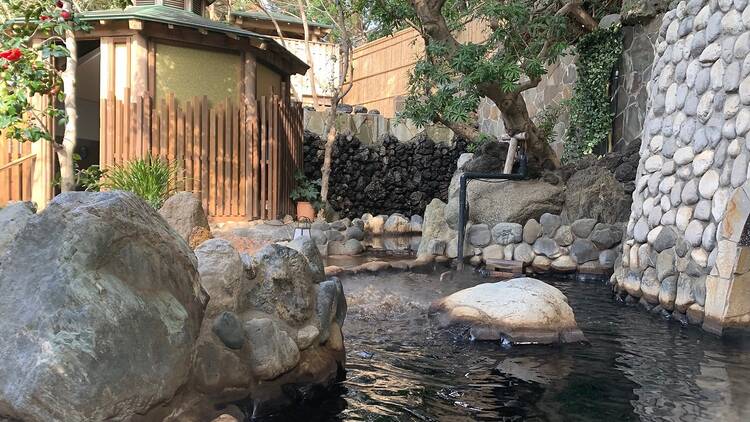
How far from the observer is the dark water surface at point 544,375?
3.26 m

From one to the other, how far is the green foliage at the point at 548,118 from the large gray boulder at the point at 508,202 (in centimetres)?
115

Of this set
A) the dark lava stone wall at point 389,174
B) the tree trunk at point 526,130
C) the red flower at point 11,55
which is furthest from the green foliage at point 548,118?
the red flower at point 11,55

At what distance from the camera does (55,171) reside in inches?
374

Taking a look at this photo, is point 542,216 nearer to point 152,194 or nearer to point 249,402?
point 152,194

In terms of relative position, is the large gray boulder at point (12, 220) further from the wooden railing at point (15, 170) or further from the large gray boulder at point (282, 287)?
the wooden railing at point (15, 170)

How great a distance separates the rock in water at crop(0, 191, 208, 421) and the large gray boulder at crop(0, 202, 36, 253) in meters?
0.65

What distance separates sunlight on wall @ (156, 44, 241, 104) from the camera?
9.57 metres

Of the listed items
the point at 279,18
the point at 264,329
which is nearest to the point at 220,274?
the point at 264,329

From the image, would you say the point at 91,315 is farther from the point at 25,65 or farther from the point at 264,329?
the point at 25,65

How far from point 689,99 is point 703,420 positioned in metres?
3.35

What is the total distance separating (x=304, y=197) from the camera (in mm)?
11703

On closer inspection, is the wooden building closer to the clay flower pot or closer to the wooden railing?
the wooden railing

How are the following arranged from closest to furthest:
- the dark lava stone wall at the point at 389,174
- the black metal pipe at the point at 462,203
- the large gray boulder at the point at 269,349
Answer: the large gray boulder at the point at 269,349 < the black metal pipe at the point at 462,203 < the dark lava stone wall at the point at 389,174

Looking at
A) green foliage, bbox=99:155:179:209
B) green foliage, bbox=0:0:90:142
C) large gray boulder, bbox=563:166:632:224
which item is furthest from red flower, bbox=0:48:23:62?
large gray boulder, bbox=563:166:632:224
